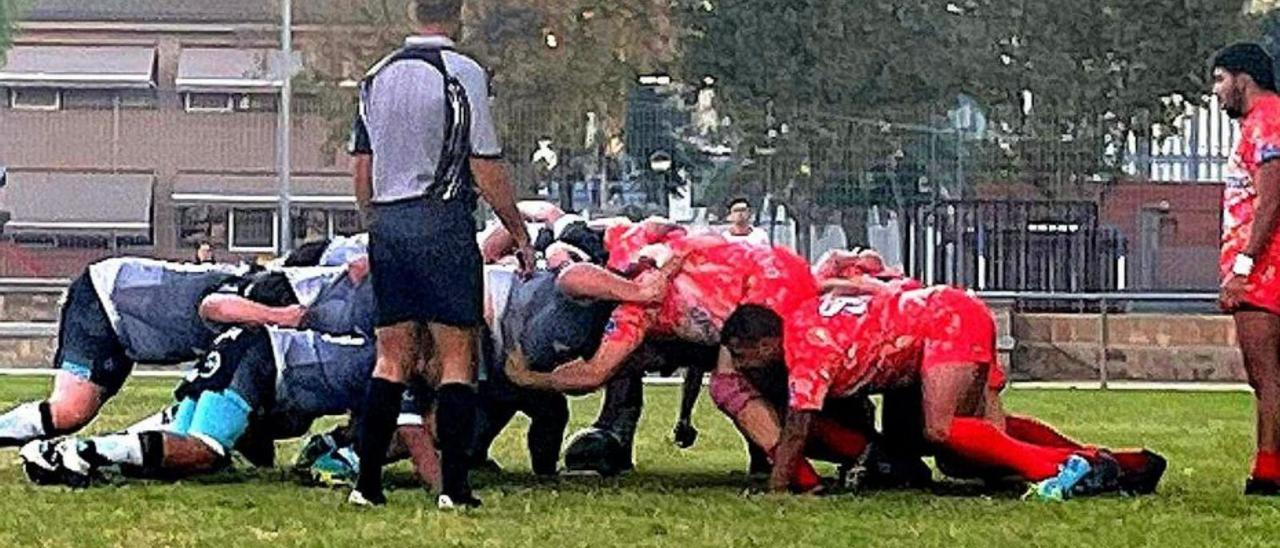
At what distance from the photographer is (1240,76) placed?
9.66m

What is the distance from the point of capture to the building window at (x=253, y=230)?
31.6 meters

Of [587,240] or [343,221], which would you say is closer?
[587,240]

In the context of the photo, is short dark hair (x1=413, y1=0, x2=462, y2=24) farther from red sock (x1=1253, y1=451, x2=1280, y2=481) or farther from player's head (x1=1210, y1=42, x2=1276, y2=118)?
red sock (x1=1253, y1=451, x2=1280, y2=481)

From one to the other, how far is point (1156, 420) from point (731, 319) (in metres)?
8.22

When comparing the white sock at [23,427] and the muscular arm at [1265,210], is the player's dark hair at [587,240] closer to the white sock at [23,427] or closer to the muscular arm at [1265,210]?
the white sock at [23,427]

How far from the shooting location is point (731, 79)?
1226 inches

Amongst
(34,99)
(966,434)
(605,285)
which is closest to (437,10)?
(605,285)

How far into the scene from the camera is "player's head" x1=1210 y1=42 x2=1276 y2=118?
9.66 meters

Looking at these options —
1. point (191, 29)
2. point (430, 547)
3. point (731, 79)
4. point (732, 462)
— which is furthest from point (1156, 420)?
point (191, 29)

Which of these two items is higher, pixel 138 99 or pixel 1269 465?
pixel 138 99

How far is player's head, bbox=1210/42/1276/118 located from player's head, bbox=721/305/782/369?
70.4 inches

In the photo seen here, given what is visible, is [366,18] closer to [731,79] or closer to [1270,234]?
[731,79]

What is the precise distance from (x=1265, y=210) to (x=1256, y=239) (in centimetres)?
11

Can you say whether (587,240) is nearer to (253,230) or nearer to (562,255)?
(562,255)
